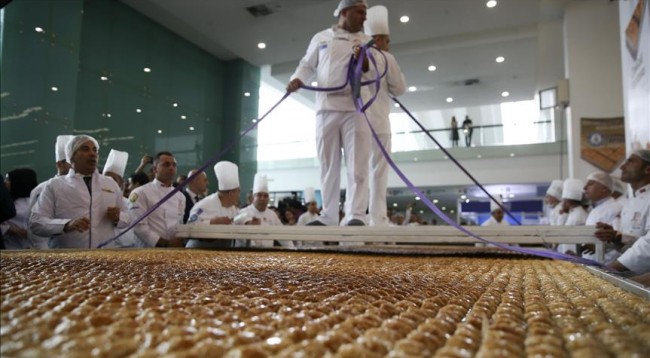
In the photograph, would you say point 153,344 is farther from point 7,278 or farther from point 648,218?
point 648,218

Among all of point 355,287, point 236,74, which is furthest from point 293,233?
point 236,74

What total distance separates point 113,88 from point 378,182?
461 centimetres

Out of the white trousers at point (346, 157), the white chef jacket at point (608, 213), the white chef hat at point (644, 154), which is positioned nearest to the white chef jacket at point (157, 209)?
the white trousers at point (346, 157)

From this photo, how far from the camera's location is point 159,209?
263 centimetres

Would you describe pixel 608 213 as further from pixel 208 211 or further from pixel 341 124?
pixel 208 211

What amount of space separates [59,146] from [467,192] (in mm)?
9382

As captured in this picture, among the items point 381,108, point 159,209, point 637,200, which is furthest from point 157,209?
point 637,200

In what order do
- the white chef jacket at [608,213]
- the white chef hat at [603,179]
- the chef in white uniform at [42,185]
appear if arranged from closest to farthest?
the chef in white uniform at [42,185], the white chef jacket at [608,213], the white chef hat at [603,179]

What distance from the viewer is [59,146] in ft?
10.1

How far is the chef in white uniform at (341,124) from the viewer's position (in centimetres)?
237

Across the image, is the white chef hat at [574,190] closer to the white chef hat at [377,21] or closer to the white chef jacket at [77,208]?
the white chef hat at [377,21]

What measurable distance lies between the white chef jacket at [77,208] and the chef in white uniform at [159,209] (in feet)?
0.52

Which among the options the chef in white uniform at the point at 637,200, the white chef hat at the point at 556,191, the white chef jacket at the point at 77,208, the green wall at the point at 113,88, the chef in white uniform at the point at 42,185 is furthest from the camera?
the white chef hat at the point at 556,191

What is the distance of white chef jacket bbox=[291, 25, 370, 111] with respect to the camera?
238cm
